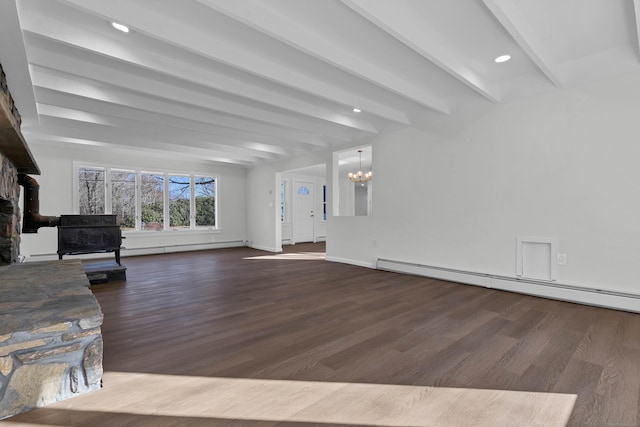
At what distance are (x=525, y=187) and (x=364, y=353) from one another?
2.99 meters

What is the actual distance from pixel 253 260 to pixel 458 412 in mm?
5313

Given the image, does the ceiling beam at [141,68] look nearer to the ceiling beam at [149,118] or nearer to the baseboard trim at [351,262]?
the ceiling beam at [149,118]

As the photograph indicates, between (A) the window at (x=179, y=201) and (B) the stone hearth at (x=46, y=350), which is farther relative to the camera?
(A) the window at (x=179, y=201)

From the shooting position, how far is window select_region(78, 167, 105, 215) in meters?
6.58

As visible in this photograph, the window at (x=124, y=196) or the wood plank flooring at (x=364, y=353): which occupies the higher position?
the window at (x=124, y=196)

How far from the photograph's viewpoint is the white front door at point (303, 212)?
974cm

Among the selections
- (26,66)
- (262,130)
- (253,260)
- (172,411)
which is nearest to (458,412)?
(172,411)

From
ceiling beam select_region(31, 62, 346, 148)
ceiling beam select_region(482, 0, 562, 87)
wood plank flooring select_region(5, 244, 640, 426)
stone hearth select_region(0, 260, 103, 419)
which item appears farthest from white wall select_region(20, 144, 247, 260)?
ceiling beam select_region(482, 0, 562, 87)

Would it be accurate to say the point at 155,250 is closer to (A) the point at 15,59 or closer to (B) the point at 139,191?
(B) the point at 139,191

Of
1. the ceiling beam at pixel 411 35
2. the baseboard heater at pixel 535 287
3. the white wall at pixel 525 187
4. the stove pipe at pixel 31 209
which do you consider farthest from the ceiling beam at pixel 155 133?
the baseboard heater at pixel 535 287

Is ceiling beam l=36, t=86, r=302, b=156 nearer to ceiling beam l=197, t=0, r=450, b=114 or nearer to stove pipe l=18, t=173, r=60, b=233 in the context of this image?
stove pipe l=18, t=173, r=60, b=233

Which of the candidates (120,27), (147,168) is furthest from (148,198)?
(120,27)

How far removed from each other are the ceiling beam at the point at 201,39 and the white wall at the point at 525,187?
191 cm

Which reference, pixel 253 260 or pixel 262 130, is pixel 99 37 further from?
pixel 253 260
